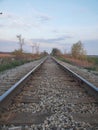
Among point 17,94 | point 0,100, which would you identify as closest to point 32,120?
point 0,100

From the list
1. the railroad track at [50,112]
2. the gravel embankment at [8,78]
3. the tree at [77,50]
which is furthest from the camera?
the tree at [77,50]

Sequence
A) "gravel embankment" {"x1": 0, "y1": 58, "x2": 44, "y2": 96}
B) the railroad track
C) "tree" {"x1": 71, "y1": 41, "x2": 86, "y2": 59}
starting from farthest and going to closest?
"tree" {"x1": 71, "y1": 41, "x2": 86, "y2": 59}
"gravel embankment" {"x1": 0, "y1": 58, "x2": 44, "y2": 96}
the railroad track

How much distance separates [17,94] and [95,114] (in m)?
2.46

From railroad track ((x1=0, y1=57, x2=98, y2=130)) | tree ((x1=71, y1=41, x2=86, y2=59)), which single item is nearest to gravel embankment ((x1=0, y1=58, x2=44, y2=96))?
railroad track ((x1=0, y1=57, x2=98, y2=130))

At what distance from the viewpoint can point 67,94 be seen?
6539 mm

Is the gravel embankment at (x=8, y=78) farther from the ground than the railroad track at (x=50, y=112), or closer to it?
closer to it

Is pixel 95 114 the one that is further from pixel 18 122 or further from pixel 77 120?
pixel 18 122

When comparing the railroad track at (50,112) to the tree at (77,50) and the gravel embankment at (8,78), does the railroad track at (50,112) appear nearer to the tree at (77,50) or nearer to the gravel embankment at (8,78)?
the gravel embankment at (8,78)

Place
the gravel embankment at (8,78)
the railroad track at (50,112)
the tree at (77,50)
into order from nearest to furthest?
the railroad track at (50,112), the gravel embankment at (8,78), the tree at (77,50)

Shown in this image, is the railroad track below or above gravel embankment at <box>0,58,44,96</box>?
above

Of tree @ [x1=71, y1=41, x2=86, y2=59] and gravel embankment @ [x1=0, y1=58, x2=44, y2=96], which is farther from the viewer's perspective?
tree @ [x1=71, y1=41, x2=86, y2=59]

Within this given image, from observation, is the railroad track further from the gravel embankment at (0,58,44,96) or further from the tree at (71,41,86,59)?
the tree at (71,41,86,59)

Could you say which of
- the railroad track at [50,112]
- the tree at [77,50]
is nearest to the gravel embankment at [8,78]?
the railroad track at [50,112]

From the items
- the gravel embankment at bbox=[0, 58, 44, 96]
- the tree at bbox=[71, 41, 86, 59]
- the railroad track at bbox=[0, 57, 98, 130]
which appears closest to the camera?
the railroad track at bbox=[0, 57, 98, 130]
